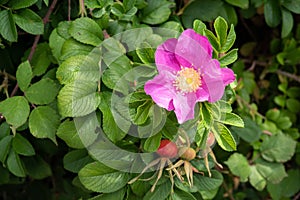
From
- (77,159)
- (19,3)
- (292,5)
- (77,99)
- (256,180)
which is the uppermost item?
(19,3)

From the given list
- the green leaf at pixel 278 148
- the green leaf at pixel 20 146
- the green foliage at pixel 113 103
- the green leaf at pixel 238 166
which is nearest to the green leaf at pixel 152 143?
the green foliage at pixel 113 103

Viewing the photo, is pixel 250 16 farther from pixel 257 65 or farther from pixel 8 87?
pixel 8 87

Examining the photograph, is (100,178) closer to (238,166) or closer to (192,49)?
(192,49)

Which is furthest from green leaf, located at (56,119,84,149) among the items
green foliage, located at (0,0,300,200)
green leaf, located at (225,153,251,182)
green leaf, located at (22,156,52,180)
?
green leaf, located at (225,153,251,182)

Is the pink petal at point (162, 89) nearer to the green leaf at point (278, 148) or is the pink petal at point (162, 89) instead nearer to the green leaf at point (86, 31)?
the green leaf at point (86, 31)

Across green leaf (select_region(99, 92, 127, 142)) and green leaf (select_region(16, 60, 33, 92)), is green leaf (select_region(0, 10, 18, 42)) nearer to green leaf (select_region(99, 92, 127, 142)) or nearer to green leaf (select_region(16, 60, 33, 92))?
green leaf (select_region(16, 60, 33, 92))

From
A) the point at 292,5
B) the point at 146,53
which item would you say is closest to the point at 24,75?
the point at 146,53

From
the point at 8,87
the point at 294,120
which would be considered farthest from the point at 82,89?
the point at 294,120
